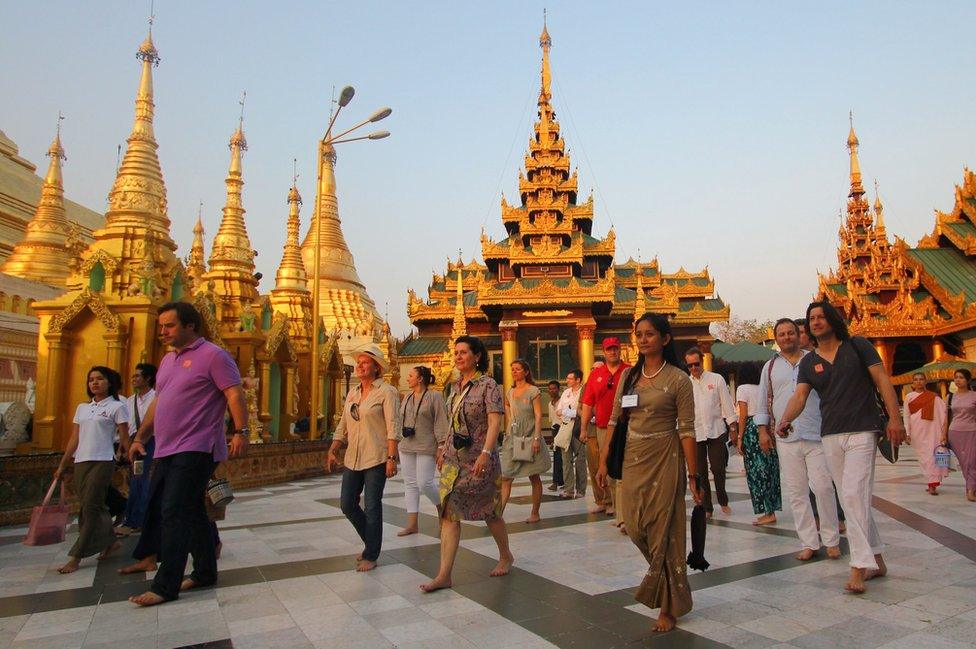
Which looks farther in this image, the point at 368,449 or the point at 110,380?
the point at 110,380

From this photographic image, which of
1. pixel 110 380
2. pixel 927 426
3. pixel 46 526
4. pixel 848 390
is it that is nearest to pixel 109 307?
pixel 110 380

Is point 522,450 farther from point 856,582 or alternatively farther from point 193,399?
point 193,399

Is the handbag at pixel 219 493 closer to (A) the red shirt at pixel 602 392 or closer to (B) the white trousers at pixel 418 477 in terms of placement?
(B) the white trousers at pixel 418 477

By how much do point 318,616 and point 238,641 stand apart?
48 centimetres

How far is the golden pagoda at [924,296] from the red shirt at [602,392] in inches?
885

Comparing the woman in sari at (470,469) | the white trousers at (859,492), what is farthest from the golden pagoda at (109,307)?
the white trousers at (859,492)

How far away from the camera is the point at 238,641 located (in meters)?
3.16

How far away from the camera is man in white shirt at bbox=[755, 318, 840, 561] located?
475 cm

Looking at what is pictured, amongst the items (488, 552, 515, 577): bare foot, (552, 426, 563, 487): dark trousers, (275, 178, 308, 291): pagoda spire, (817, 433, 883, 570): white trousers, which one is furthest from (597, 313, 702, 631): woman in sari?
(275, 178, 308, 291): pagoda spire

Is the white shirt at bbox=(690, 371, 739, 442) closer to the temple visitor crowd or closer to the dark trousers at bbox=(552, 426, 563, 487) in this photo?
the temple visitor crowd

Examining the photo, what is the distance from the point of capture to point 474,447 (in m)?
4.19

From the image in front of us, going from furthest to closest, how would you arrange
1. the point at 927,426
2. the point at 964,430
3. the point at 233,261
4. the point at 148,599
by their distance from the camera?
the point at 233,261 < the point at 927,426 < the point at 964,430 < the point at 148,599

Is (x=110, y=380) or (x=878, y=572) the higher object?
(x=110, y=380)

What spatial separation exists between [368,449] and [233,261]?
1434cm
